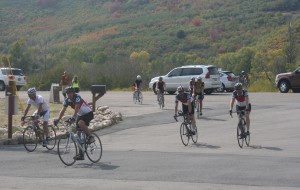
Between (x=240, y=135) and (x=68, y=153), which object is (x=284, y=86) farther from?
(x=68, y=153)

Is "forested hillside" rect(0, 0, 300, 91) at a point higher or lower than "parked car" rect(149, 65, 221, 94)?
higher

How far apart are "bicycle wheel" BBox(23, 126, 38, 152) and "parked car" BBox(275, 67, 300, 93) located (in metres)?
25.6

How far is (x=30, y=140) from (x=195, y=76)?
78.3 ft

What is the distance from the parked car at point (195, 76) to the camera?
141ft

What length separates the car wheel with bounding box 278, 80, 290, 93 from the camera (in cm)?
4397

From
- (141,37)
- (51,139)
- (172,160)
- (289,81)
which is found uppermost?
(141,37)

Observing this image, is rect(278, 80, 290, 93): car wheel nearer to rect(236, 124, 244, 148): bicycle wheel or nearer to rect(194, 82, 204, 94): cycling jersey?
rect(194, 82, 204, 94): cycling jersey

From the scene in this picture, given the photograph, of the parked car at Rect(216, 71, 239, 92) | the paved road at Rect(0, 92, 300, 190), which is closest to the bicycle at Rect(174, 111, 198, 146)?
the paved road at Rect(0, 92, 300, 190)

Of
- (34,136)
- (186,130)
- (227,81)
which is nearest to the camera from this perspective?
(34,136)

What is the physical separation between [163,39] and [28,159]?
3181 inches

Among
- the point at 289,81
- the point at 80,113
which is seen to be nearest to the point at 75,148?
the point at 80,113

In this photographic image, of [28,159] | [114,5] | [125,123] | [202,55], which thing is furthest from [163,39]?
[28,159]

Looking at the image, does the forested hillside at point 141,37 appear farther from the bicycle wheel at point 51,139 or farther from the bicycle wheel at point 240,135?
the bicycle wheel at point 240,135

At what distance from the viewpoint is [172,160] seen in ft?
57.0
